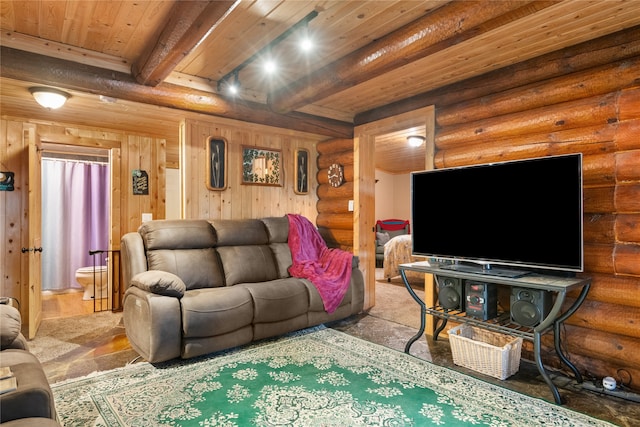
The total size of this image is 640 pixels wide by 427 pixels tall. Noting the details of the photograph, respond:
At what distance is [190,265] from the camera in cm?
340

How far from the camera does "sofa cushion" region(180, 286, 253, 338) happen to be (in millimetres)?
2803

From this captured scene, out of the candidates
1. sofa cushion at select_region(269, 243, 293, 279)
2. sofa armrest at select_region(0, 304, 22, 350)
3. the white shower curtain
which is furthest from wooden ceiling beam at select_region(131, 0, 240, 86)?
the white shower curtain

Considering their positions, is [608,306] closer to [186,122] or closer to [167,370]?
[167,370]

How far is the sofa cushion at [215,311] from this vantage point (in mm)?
2803

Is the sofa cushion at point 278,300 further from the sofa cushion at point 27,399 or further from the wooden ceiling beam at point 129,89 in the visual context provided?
the sofa cushion at point 27,399

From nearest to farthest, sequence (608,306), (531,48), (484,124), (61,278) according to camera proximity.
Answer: (608,306), (531,48), (484,124), (61,278)

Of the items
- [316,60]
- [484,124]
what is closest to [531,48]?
[484,124]

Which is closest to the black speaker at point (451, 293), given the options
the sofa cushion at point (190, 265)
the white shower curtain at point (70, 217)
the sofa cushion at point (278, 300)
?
the sofa cushion at point (278, 300)

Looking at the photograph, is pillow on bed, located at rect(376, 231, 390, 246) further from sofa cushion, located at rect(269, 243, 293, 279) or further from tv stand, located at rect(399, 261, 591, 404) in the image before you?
tv stand, located at rect(399, 261, 591, 404)

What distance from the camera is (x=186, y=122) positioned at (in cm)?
392

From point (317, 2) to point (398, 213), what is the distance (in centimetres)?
819

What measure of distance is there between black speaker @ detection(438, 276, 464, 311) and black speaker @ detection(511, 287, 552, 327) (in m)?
0.41

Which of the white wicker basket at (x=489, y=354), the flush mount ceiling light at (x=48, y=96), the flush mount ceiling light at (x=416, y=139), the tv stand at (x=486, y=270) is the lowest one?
the white wicker basket at (x=489, y=354)

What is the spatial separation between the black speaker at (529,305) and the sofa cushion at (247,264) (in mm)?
2298
